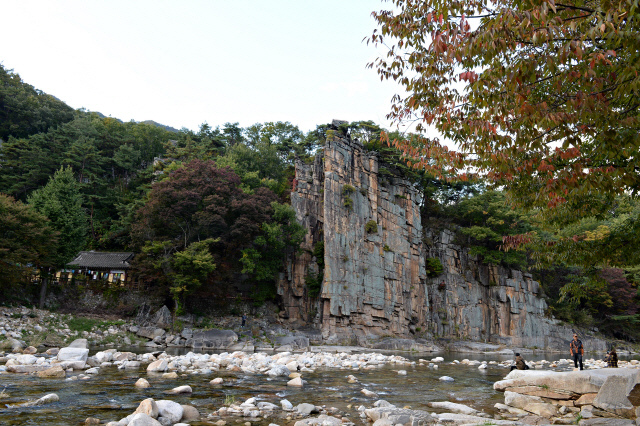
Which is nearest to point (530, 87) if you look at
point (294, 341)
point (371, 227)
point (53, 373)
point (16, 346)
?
point (53, 373)

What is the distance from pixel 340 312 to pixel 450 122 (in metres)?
28.5

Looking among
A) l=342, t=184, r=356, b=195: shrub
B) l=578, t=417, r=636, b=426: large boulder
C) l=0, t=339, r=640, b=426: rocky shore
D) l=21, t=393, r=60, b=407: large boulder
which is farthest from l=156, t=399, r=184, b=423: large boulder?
l=342, t=184, r=356, b=195: shrub

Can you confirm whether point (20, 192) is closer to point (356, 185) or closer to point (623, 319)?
point (356, 185)

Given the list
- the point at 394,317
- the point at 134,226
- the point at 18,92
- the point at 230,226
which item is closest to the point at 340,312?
the point at 394,317

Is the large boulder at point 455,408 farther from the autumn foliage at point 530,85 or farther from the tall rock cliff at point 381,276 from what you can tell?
the tall rock cliff at point 381,276

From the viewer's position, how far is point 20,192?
127 feet

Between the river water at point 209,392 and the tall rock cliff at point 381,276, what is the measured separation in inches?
727

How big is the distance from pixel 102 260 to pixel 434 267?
3325 centimetres

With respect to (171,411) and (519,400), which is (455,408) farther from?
(171,411)

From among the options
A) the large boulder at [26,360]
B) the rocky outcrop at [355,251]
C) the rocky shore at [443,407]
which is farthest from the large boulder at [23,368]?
the rocky outcrop at [355,251]

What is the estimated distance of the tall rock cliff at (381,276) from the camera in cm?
3522

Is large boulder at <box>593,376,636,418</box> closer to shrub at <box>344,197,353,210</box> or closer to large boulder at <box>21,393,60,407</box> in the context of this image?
large boulder at <box>21,393,60,407</box>

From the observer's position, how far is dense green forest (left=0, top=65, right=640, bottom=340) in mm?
29438

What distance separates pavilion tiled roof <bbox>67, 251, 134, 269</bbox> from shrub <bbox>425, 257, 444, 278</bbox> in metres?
30.2
